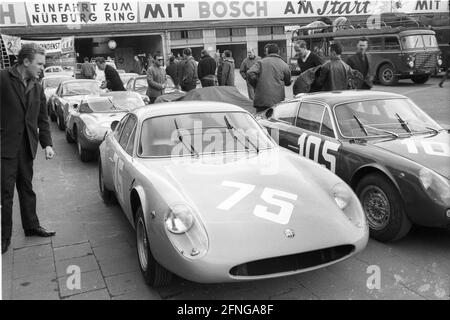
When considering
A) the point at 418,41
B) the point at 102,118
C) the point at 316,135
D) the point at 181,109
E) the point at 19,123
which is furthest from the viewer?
the point at 418,41

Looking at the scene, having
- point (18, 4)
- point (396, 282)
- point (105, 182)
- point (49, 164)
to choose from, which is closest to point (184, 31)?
point (18, 4)

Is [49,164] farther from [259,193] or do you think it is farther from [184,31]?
[184,31]

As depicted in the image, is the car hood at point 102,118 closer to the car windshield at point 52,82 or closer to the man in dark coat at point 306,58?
the man in dark coat at point 306,58

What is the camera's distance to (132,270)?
3.45 m

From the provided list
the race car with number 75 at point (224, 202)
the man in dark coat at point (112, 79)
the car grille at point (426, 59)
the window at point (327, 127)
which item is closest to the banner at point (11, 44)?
the man in dark coat at point (112, 79)

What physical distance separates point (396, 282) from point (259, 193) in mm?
1170

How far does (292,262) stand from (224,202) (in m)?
0.62

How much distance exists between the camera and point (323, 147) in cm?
460

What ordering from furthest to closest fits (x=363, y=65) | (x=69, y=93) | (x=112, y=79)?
(x=69, y=93)
(x=112, y=79)
(x=363, y=65)

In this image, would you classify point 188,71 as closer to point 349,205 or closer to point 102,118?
point 102,118

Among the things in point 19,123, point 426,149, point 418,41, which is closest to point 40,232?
point 19,123

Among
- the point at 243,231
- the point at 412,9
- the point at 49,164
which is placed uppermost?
the point at 412,9

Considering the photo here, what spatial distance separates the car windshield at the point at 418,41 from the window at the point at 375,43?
3.48 feet
